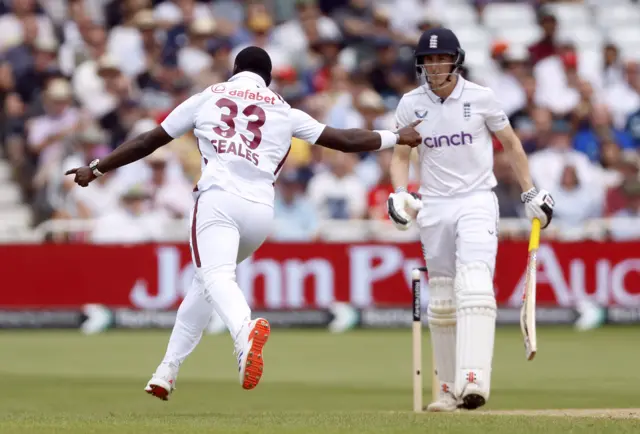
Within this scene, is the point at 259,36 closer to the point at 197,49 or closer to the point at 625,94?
the point at 197,49

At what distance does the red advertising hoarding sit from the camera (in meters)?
17.1

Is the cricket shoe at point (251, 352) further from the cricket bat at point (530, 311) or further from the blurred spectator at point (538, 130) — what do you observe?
the blurred spectator at point (538, 130)

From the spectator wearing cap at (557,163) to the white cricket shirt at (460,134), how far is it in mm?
7966

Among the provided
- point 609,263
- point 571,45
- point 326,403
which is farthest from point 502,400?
point 571,45

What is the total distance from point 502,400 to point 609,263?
6697 millimetres

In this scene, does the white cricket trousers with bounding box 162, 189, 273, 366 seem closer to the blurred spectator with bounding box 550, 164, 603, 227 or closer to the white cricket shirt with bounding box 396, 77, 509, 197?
the white cricket shirt with bounding box 396, 77, 509, 197

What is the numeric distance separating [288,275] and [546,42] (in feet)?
17.8

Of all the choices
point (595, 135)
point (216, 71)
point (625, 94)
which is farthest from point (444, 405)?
point (625, 94)

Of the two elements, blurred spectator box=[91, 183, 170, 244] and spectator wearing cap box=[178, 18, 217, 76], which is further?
spectator wearing cap box=[178, 18, 217, 76]

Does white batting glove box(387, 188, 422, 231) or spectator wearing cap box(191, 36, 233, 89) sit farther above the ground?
spectator wearing cap box(191, 36, 233, 89)

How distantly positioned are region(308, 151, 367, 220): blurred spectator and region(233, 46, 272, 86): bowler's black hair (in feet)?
27.6

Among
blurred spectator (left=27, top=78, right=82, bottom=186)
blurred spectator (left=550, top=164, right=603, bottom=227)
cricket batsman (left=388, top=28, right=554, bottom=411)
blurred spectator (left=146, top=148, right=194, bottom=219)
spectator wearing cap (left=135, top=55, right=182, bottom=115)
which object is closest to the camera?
cricket batsman (left=388, top=28, right=554, bottom=411)

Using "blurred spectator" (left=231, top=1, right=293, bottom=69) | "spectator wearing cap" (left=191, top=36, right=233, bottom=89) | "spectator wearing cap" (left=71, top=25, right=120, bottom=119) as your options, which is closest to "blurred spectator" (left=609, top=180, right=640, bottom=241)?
"blurred spectator" (left=231, top=1, right=293, bottom=69)

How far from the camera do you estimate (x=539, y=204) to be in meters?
9.64
